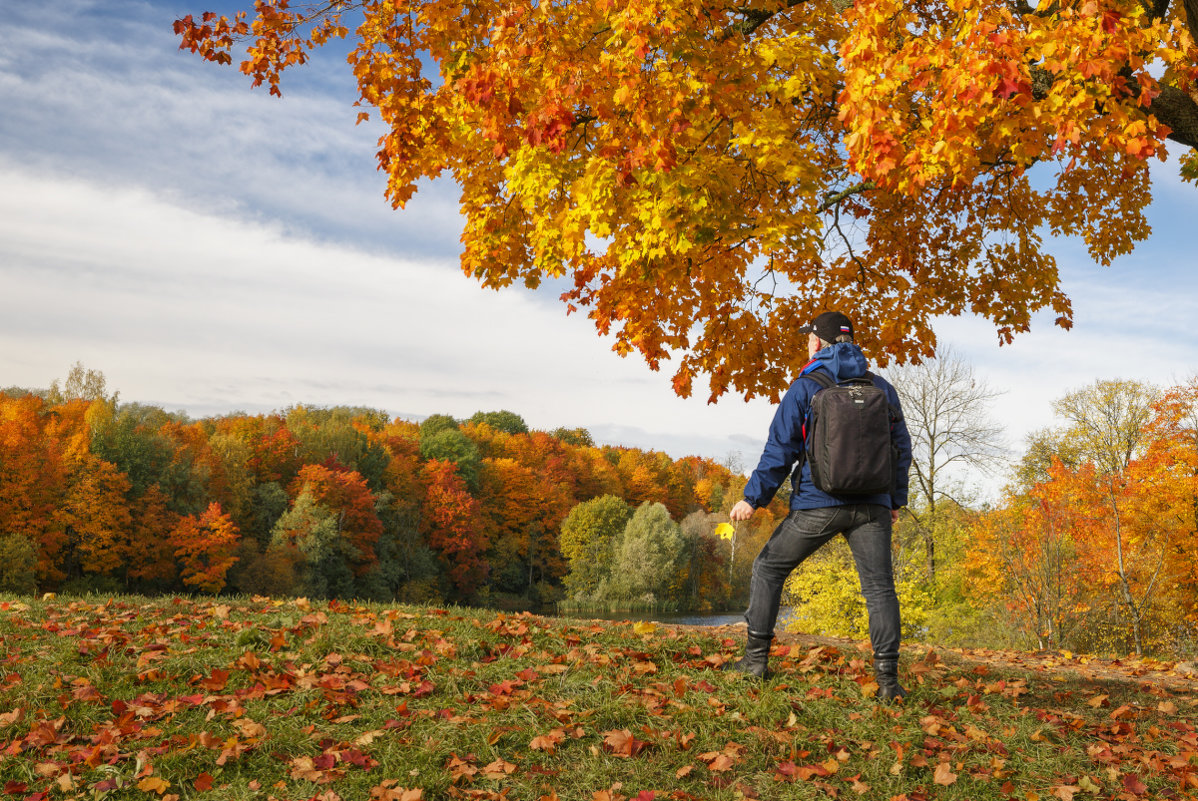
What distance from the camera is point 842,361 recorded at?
491cm

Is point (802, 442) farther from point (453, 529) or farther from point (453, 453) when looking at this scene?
point (453, 453)

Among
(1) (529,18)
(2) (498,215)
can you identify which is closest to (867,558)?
(1) (529,18)

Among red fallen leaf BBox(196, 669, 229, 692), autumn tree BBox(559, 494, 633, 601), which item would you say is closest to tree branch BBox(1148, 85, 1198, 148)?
red fallen leaf BBox(196, 669, 229, 692)

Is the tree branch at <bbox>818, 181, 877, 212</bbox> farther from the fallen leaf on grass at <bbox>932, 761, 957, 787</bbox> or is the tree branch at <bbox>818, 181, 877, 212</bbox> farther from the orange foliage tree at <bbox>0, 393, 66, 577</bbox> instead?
the orange foliage tree at <bbox>0, 393, 66, 577</bbox>

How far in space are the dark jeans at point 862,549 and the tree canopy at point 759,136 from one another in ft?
8.84

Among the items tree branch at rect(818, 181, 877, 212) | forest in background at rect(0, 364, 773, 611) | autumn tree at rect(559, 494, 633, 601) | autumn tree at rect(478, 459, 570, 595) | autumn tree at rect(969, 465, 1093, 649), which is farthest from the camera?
autumn tree at rect(478, 459, 570, 595)

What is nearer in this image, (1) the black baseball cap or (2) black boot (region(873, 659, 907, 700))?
(2) black boot (region(873, 659, 907, 700))

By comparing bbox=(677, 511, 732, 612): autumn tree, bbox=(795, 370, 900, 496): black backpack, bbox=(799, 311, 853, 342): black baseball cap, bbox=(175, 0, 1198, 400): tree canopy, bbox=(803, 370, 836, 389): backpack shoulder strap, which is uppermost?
bbox=(175, 0, 1198, 400): tree canopy

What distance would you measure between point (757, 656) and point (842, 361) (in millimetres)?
1964

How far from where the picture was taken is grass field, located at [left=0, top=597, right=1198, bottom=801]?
3852 millimetres

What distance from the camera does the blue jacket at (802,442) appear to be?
16.0 feet

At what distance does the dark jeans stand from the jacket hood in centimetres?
79

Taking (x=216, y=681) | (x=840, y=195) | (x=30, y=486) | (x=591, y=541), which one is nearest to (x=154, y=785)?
(x=216, y=681)

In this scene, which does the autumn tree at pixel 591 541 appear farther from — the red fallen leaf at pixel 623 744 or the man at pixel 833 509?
the red fallen leaf at pixel 623 744
